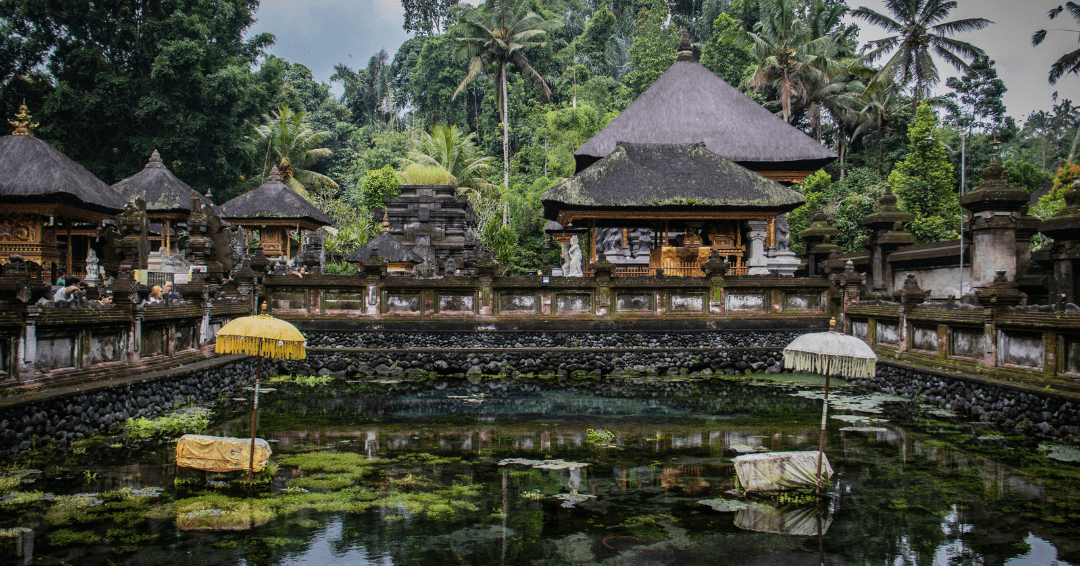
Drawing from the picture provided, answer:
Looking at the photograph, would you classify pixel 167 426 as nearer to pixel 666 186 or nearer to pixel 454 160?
pixel 666 186

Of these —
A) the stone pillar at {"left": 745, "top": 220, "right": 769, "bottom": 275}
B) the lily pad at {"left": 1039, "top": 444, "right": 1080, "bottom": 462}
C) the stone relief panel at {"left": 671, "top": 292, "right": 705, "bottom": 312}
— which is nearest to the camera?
the lily pad at {"left": 1039, "top": 444, "right": 1080, "bottom": 462}

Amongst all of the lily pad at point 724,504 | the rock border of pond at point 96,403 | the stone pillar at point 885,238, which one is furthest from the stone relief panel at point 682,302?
the lily pad at point 724,504

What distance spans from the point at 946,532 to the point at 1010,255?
→ 36.4 ft

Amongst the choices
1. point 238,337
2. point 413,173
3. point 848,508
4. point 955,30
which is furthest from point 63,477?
point 955,30

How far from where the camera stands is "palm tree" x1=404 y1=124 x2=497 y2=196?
Result: 4188 centimetres

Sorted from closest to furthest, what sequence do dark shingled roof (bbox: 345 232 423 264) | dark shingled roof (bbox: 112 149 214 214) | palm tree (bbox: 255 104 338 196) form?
1. dark shingled roof (bbox: 345 232 423 264)
2. dark shingled roof (bbox: 112 149 214 214)
3. palm tree (bbox: 255 104 338 196)

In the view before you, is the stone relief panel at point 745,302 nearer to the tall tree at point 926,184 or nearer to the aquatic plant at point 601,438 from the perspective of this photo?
the aquatic plant at point 601,438

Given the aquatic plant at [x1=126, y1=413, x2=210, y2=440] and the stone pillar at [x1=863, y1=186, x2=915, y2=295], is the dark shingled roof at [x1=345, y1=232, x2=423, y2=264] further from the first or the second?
the stone pillar at [x1=863, y1=186, x2=915, y2=295]

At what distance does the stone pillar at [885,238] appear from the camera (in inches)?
756

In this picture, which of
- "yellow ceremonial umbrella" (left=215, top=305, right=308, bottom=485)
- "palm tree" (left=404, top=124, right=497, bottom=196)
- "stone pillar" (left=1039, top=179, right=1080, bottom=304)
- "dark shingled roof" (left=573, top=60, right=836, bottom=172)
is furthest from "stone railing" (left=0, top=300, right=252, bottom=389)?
"palm tree" (left=404, top=124, right=497, bottom=196)

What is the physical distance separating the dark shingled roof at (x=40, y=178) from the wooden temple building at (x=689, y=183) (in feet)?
44.6

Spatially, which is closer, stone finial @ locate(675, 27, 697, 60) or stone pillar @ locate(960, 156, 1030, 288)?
stone pillar @ locate(960, 156, 1030, 288)

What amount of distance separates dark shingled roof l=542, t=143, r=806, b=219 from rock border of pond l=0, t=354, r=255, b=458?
10.1 m

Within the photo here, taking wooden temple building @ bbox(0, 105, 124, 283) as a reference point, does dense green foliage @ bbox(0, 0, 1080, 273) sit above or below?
above
